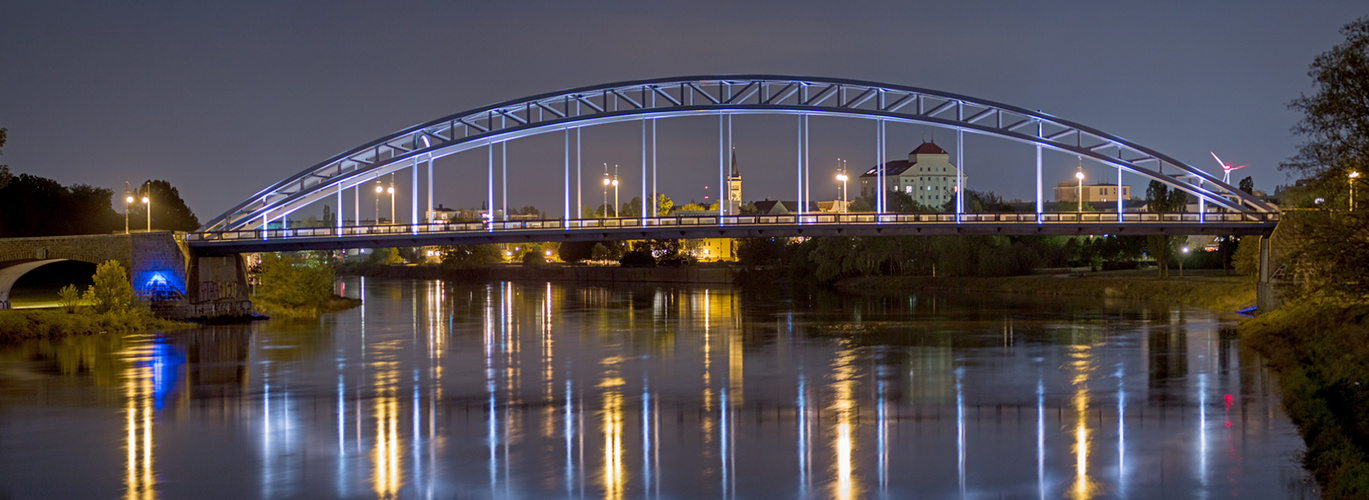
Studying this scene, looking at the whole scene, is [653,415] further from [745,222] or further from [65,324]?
[65,324]

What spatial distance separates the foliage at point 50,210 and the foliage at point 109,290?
32.4 metres

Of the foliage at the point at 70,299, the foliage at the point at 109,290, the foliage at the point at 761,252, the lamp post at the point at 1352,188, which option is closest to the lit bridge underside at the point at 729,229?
the foliage at the point at 109,290

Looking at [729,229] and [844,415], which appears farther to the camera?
[729,229]

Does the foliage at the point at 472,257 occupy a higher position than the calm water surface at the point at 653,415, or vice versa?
the foliage at the point at 472,257

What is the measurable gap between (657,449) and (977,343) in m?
24.0

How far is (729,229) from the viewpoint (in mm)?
54188

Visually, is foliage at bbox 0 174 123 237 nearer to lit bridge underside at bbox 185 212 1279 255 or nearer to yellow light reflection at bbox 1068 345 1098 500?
lit bridge underside at bbox 185 212 1279 255

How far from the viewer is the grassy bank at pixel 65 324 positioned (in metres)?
44.8

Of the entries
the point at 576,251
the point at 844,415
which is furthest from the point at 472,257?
the point at 844,415

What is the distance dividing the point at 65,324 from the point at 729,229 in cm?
2824

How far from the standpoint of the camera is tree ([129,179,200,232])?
9862cm

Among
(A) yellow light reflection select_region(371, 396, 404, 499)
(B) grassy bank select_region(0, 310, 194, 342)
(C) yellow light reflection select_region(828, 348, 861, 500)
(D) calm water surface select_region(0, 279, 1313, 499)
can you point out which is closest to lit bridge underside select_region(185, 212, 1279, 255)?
(B) grassy bank select_region(0, 310, 194, 342)

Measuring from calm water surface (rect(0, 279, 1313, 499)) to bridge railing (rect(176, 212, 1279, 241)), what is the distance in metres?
7.95

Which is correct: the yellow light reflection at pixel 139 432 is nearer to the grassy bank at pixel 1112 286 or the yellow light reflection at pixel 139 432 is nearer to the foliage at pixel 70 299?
the foliage at pixel 70 299
